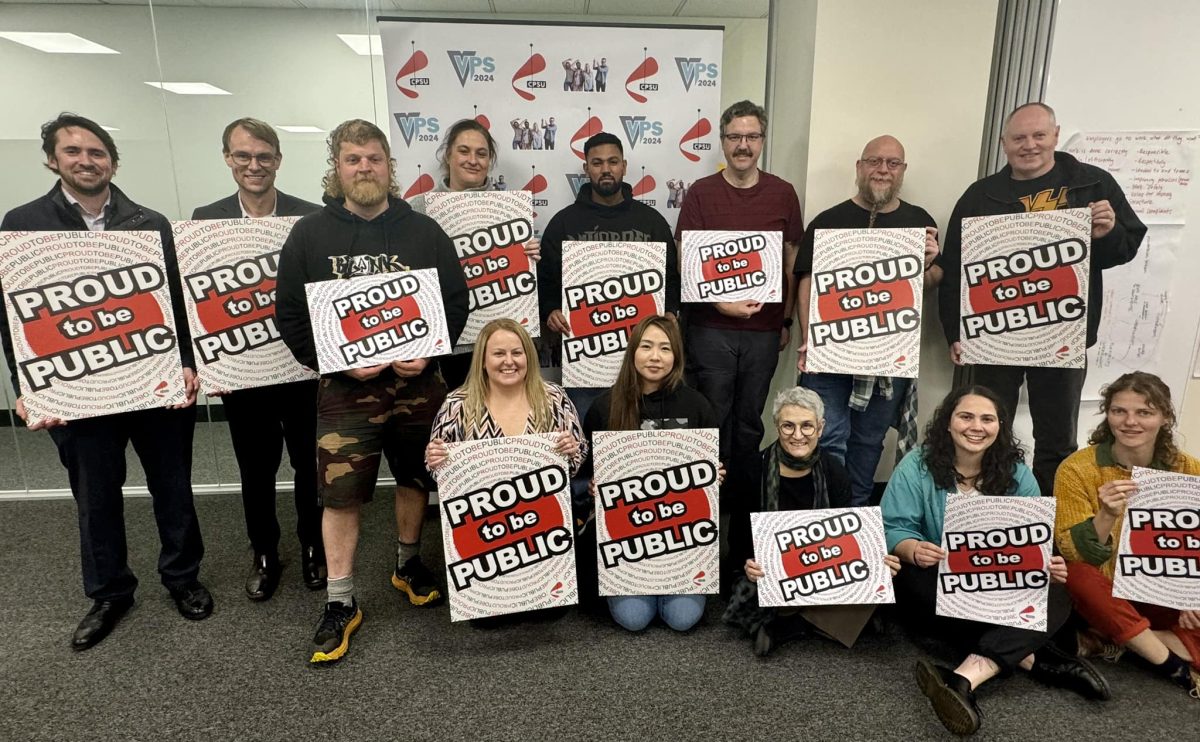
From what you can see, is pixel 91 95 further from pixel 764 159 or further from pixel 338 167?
pixel 764 159

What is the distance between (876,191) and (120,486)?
3.11m

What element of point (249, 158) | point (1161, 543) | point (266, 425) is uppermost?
point (249, 158)

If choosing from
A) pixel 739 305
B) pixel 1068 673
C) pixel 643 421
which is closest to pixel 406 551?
pixel 643 421

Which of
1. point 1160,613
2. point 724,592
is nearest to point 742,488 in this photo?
point 724,592

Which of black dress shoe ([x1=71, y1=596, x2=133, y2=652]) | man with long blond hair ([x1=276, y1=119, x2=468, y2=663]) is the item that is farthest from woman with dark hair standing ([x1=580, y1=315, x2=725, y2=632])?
black dress shoe ([x1=71, y1=596, x2=133, y2=652])

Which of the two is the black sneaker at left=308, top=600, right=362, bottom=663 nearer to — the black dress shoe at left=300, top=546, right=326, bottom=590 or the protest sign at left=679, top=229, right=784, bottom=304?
the black dress shoe at left=300, top=546, right=326, bottom=590

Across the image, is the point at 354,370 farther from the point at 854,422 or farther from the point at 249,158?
the point at 854,422

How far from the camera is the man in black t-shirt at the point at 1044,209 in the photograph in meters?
2.56

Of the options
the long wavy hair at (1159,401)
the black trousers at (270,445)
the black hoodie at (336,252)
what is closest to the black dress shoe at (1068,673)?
the long wavy hair at (1159,401)

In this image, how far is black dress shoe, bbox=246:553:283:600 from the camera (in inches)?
100

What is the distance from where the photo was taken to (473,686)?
204 cm

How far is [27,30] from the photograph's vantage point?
3.46 m

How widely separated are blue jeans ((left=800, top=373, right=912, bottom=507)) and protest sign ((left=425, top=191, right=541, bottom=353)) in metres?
1.31

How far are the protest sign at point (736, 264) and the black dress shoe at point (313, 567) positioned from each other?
75.9 inches
